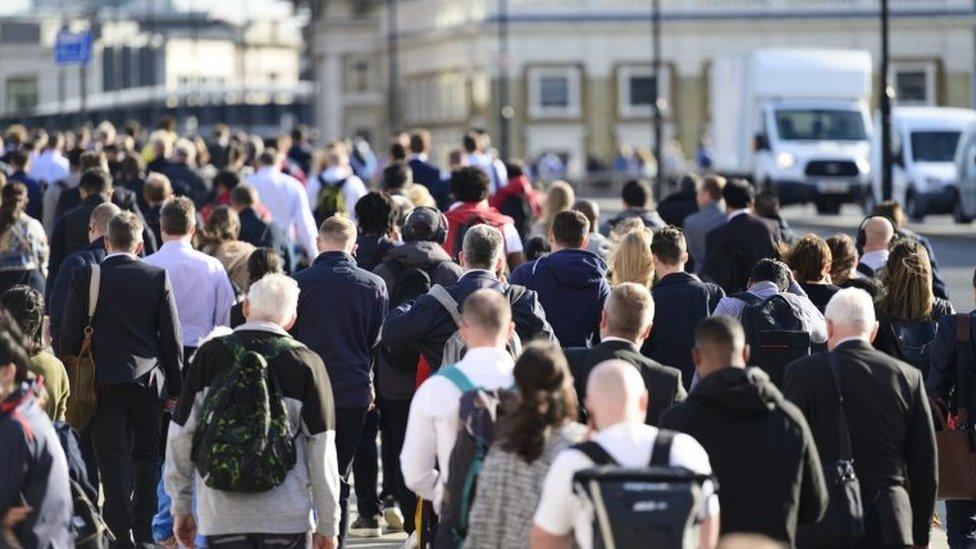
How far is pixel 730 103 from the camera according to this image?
5572 cm

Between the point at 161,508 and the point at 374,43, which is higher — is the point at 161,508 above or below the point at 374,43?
below

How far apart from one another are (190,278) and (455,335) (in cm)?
300

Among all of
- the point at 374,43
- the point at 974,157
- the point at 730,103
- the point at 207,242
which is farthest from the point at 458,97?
the point at 207,242

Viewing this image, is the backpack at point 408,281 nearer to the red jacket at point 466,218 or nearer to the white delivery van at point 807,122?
the red jacket at point 466,218

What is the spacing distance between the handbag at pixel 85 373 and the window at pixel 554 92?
80.7 meters

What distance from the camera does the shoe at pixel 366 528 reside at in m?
14.0

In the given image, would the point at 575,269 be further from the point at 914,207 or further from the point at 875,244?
the point at 914,207

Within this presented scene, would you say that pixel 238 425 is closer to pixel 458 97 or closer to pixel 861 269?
pixel 861 269

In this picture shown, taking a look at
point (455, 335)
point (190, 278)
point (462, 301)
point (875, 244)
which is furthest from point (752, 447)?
point (875, 244)

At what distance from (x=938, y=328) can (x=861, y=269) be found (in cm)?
355

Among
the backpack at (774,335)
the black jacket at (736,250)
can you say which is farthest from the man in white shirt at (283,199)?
the backpack at (774,335)

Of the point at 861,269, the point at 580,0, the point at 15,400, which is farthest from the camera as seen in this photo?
the point at 580,0

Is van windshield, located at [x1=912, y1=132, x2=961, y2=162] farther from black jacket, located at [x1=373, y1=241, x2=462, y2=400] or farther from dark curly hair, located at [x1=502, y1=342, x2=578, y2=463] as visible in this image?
dark curly hair, located at [x1=502, y1=342, x2=578, y2=463]

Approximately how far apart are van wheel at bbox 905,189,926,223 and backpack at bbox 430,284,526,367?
34733 mm
